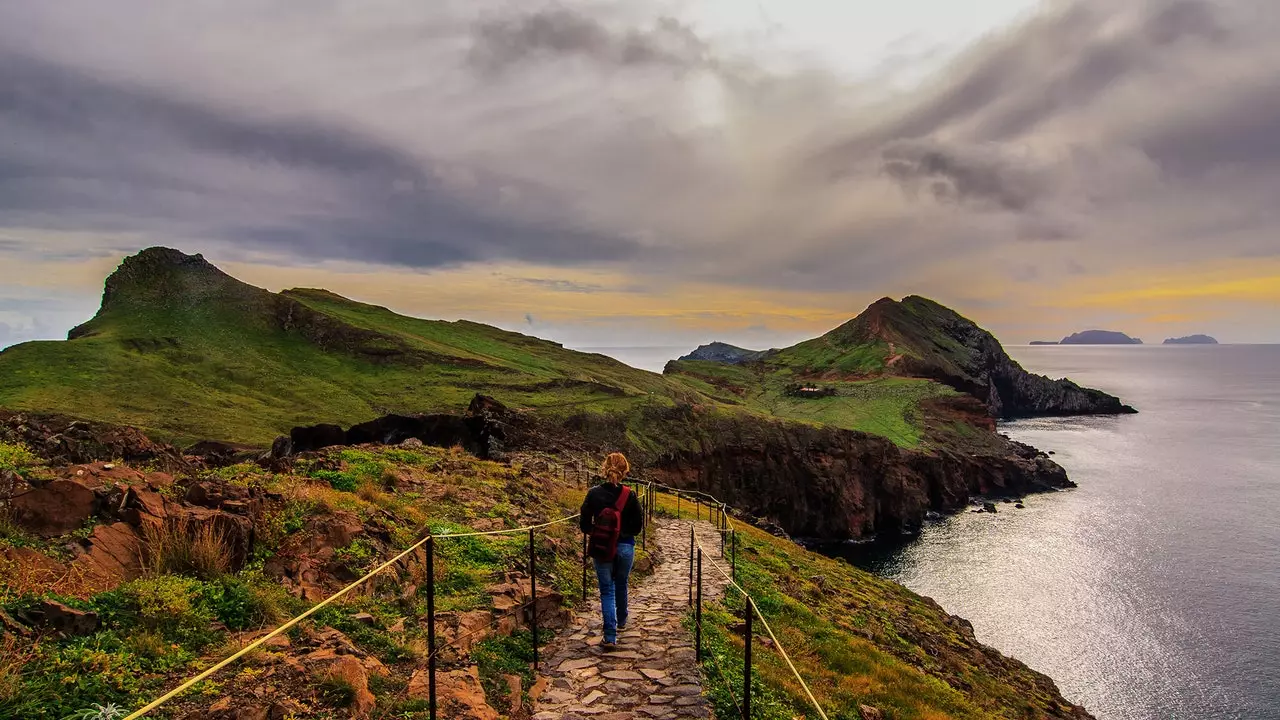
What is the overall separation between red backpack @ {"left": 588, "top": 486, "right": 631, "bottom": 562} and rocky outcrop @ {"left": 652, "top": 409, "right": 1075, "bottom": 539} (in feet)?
189

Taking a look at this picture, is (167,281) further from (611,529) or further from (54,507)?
(611,529)

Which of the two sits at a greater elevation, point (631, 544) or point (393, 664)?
point (631, 544)

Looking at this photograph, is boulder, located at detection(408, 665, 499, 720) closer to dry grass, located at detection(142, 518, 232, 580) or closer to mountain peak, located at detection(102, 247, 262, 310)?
dry grass, located at detection(142, 518, 232, 580)

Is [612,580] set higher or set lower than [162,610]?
lower

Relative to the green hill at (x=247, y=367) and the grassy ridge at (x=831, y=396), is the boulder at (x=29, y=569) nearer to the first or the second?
the green hill at (x=247, y=367)

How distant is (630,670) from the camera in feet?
31.7

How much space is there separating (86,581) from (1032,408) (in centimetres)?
23276

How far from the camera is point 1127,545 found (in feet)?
206

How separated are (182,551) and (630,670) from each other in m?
7.06

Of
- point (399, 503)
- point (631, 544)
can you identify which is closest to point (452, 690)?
point (631, 544)

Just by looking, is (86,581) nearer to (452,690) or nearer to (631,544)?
(452,690)

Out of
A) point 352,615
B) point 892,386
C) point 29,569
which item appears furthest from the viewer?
point 892,386

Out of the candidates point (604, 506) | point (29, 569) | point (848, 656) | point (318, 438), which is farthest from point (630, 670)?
point (318, 438)

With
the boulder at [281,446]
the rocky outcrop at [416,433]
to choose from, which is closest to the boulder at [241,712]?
the boulder at [281,446]
